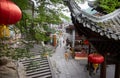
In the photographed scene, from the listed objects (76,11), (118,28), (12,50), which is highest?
(76,11)

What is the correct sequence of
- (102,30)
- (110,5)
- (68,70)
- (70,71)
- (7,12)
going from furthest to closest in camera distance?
(68,70) < (70,71) < (110,5) < (102,30) < (7,12)

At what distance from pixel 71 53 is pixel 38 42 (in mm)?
16689

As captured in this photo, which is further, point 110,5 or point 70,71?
point 70,71

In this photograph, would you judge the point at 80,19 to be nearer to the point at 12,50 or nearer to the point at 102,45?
the point at 102,45

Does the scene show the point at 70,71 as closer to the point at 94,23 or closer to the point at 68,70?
the point at 68,70

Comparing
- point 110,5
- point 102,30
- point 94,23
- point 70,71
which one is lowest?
point 70,71

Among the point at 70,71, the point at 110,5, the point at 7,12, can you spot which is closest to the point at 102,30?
the point at 7,12

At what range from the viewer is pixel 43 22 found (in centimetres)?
468

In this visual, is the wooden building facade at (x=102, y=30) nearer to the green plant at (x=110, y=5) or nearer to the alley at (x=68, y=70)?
the green plant at (x=110, y=5)

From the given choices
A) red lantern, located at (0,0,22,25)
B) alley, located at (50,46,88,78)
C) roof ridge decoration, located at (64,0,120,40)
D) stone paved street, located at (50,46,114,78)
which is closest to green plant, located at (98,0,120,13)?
roof ridge decoration, located at (64,0,120,40)

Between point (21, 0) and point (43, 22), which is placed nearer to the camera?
point (21, 0)

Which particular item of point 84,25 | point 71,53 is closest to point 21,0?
point 84,25

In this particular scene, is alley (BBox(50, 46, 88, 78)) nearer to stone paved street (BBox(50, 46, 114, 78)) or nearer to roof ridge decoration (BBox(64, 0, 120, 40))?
stone paved street (BBox(50, 46, 114, 78))

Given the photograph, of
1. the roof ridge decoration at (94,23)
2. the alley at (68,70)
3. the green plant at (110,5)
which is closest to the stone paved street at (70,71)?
the alley at (68,70)
